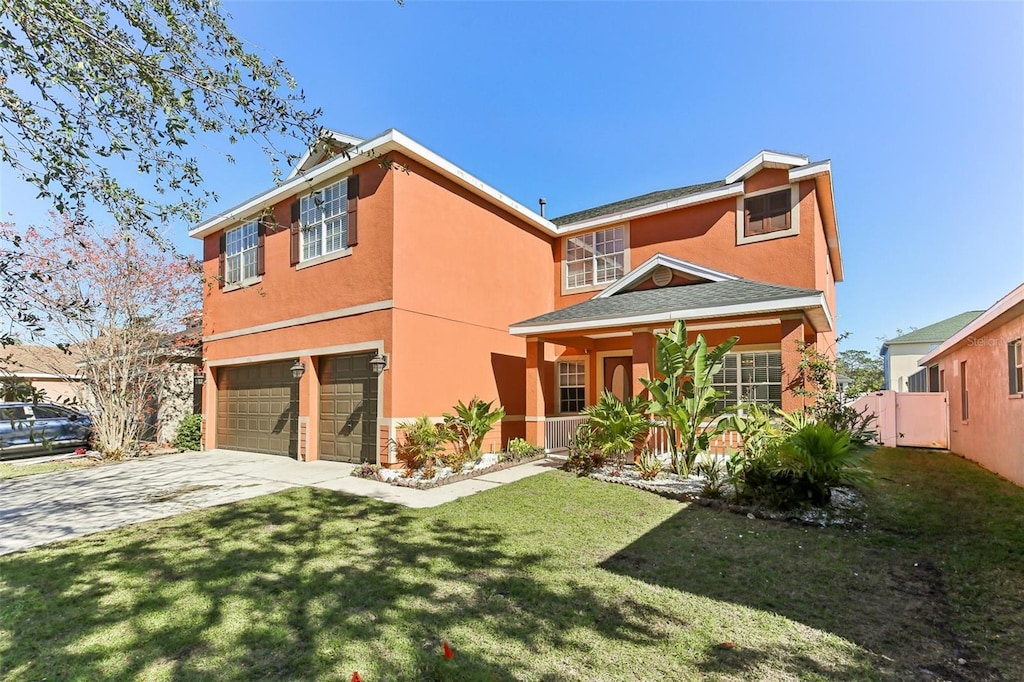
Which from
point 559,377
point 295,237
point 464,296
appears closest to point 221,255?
point 295,237

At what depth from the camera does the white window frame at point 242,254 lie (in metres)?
14.4

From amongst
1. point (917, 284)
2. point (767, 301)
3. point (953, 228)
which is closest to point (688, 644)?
point (767, 301)

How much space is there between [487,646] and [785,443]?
569 cm

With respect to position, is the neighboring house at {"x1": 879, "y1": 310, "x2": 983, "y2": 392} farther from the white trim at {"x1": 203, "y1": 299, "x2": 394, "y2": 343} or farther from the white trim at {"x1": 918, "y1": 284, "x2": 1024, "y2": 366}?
the white trim at {"x1": 203, "y1": 299, "x2": 394, "y2": 343}

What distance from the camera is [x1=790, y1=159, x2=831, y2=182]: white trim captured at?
11.8 metres

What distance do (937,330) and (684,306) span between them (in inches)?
969

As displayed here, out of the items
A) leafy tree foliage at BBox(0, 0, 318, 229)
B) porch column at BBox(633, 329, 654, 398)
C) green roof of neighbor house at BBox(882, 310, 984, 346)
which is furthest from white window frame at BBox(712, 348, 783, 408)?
green roof of neighbor house at BBox(882, 310, 984, 346)

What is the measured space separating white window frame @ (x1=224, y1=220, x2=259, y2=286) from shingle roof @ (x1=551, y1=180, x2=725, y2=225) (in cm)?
929

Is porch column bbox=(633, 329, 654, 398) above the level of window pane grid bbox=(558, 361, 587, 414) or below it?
above

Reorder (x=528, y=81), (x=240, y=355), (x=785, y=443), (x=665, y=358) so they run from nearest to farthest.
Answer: (x=785, y=443) → (x=665, y=358) → (x=528, y=81) → (x=240, y=355)

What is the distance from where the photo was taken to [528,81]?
11.9m

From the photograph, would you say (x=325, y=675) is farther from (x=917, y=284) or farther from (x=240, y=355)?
(x=917, y=284)

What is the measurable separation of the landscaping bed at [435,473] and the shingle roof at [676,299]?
3411mm

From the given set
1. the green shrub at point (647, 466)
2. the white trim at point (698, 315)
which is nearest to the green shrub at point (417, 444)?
the white trim at point (698, 315)
